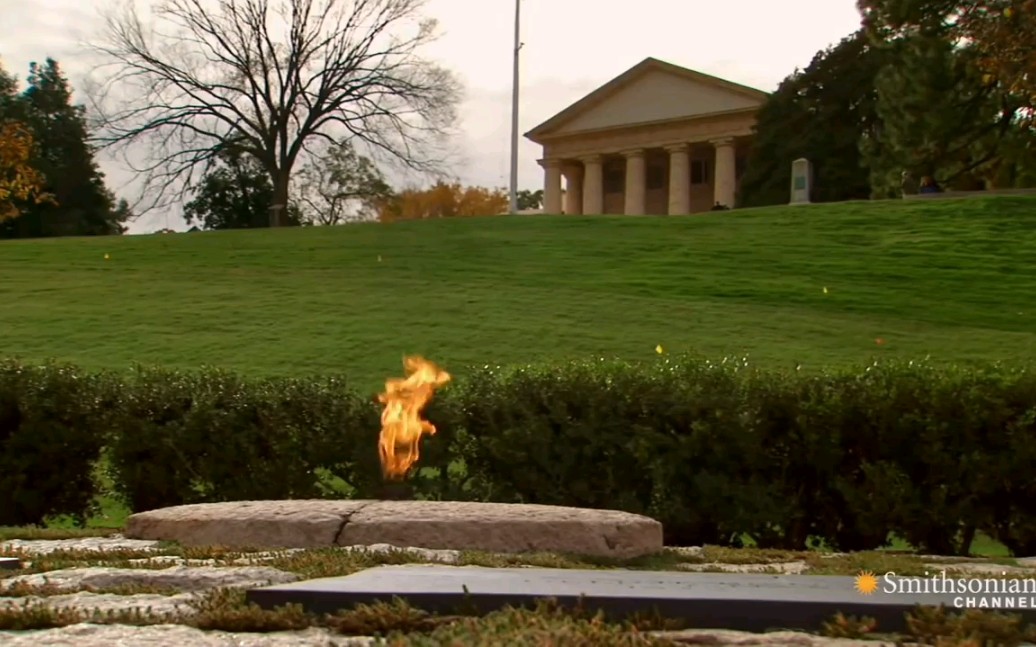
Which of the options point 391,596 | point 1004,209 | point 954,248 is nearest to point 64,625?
point 391,596

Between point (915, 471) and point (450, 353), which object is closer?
point (915, 471)

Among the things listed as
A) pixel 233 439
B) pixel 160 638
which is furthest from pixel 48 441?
pixel 160 638

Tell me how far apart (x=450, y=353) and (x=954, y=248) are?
13319 millimetres

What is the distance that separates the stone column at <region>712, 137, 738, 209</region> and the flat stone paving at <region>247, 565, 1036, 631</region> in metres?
55.3

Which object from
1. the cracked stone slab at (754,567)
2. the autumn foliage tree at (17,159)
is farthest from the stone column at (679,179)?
the cracked stone slab at (754,567)

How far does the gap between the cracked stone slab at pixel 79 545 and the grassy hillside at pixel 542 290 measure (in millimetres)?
7376

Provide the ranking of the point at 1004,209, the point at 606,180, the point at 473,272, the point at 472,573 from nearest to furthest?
the point at 472,573, the point at 473,272, the point at 1004,209, the point at 606,180

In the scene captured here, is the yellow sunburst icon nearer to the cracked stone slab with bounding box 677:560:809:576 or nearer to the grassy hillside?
the cracked stone slab with bounding box 677:560:809:576

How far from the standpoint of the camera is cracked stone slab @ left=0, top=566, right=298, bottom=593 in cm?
445

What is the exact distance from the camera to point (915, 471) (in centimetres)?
702

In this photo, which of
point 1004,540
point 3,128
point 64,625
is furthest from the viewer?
point 3,128

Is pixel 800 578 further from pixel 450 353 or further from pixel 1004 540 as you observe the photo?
pixel 450 353

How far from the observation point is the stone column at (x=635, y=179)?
61.8 m

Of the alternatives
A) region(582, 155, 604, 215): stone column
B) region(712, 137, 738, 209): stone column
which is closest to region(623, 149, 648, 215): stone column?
region(582, 155, 604, 215): stone column
